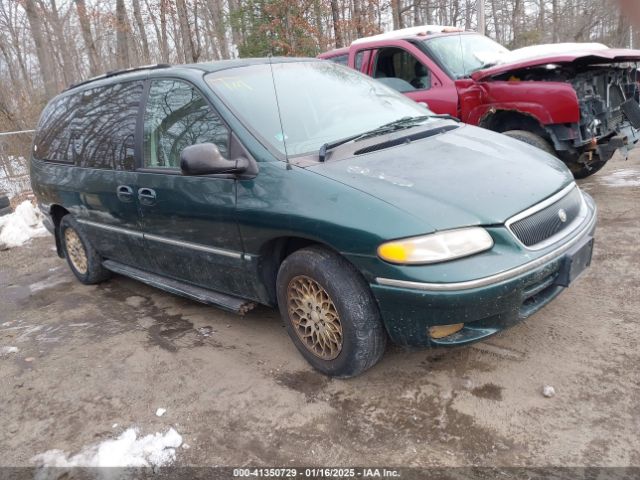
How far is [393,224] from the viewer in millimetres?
2531

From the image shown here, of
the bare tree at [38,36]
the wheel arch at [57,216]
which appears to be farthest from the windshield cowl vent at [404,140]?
the bare tree at [38,36]

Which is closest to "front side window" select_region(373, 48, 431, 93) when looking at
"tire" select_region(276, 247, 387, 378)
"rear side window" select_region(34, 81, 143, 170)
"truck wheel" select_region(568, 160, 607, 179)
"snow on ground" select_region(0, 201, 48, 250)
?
"truck wheel" select_region(568, 160, 607, 179)

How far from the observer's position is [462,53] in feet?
21.2

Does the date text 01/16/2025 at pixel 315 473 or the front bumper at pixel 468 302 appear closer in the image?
the date text 01/16/2025 at pixel 315 473

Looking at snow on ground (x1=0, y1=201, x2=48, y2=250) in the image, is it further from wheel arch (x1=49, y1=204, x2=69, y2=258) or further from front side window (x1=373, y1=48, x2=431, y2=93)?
front side window (x1=373, y1=48, x2=431, y2=93)

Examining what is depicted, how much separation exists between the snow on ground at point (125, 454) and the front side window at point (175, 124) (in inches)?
65.2

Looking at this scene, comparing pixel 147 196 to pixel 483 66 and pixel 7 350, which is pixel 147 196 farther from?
pixel 483 66

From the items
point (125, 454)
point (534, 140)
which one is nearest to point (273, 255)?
point (125, 454)

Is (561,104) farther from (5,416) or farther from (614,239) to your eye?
(5,416)

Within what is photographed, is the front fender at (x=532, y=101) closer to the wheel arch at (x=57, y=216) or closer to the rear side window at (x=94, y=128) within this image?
the rear side window at (x=94, y=128)

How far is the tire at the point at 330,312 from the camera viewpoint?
2.72m

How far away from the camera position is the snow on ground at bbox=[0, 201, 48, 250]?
7.16 meters

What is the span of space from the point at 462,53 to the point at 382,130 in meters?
3.68

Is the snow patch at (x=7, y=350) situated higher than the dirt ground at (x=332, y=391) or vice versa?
the snow patch at (x=7, y=350)
